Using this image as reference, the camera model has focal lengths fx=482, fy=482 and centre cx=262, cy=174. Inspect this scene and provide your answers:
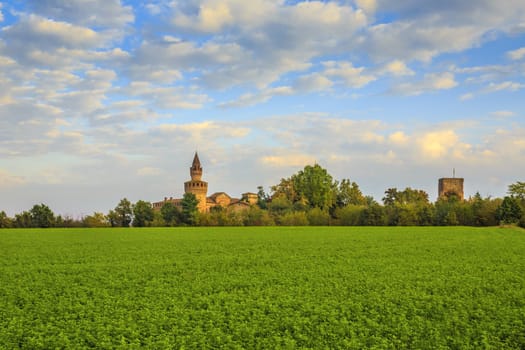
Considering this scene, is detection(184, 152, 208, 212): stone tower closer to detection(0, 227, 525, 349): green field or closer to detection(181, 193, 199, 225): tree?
detection(181, 193, 199, 225): tree

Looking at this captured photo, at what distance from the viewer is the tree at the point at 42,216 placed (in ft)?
208

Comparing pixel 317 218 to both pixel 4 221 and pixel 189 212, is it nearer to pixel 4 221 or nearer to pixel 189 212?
pixel 189 212

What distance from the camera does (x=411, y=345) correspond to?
8305mm

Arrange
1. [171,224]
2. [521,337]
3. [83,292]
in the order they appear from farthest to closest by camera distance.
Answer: [171,224] → [83,292] → [521,337]

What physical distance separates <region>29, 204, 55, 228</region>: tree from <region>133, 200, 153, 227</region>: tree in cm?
1115

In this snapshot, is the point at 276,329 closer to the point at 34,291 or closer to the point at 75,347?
the point at 75,347

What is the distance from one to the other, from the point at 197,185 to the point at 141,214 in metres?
56.5

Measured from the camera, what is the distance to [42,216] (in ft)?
208

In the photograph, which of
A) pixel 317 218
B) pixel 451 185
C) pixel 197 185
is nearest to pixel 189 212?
pixel 317 218

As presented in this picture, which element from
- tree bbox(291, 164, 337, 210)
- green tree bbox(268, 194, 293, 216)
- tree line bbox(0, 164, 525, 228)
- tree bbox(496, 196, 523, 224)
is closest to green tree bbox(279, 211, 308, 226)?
tree line bbox(0, 164, 525, 228)

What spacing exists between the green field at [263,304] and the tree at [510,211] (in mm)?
47976

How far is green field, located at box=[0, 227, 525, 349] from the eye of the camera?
28.1 feet

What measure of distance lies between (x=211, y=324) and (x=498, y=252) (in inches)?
785

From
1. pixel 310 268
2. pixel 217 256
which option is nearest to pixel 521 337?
pixel 310 268
